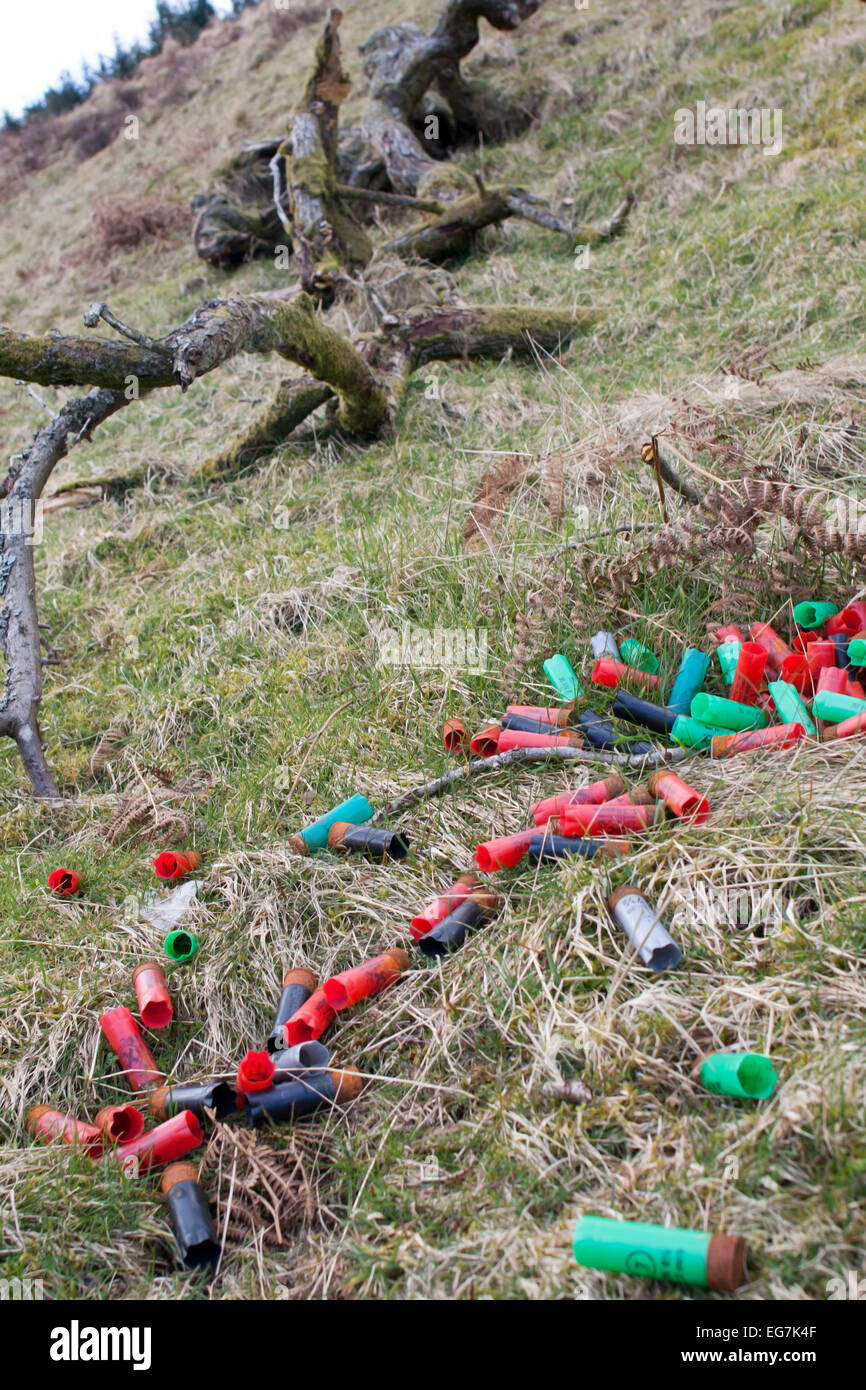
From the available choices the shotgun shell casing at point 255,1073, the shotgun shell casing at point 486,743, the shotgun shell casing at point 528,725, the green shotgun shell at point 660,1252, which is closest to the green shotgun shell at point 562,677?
the shotgun shell casing at point 528,725

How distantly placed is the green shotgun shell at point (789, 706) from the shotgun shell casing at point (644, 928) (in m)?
0.83

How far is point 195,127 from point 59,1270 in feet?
57.4

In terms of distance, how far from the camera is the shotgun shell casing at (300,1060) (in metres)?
2.36

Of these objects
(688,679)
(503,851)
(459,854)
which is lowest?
(459,854)

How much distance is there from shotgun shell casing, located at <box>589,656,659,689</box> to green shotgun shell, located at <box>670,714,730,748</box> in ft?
0.92

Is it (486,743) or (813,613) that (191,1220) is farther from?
(813,613)

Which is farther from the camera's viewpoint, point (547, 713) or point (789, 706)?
point (547, 713)

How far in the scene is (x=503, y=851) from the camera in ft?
8.77

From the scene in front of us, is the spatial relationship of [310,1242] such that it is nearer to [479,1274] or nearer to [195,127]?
[479,1274]

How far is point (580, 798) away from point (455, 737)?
657 mm
